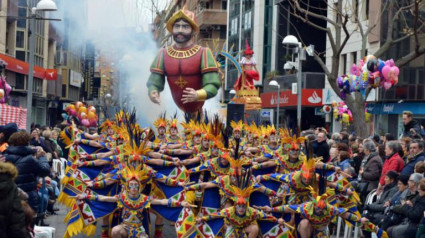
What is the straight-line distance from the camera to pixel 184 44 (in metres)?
18.1

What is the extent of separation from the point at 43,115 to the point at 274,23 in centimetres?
1586

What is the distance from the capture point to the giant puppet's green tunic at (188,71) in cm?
1797

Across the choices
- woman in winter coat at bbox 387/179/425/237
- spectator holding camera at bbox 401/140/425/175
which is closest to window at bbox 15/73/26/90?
spectator holding camera at bbox 401/140/425/175

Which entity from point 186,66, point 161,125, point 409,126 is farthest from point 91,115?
point 409,126

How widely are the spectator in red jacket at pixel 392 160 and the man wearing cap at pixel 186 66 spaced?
4.99 meters

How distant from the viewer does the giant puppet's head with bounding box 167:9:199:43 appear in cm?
1787

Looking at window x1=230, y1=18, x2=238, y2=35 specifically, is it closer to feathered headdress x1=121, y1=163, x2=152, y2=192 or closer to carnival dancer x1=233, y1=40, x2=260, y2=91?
carnival dancer x1=233, y1=40, x2=260, y2=91

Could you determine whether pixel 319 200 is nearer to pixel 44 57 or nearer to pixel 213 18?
pixel 44 57

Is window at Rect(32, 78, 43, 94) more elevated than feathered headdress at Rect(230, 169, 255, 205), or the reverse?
window at Rect(32, 78, 43, 94)

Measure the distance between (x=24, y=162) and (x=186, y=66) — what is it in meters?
7.07

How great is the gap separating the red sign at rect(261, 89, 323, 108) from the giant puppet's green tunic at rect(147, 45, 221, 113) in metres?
29.9

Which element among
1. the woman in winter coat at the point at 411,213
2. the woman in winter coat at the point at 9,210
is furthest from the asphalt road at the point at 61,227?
the woman in winter coat at the point at 9,210

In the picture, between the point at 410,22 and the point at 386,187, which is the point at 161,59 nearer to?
the point at 386,187

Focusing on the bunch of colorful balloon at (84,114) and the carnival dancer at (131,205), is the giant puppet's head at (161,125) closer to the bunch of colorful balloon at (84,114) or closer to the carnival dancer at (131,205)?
the carnival dancer at (131,205)
